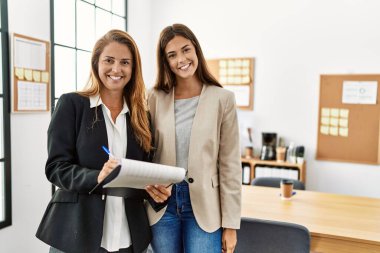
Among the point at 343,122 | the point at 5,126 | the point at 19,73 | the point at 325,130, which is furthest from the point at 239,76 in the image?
the point at 5,126

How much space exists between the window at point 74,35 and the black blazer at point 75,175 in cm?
165

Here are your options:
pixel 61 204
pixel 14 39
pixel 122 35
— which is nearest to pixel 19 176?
pixel 14 39

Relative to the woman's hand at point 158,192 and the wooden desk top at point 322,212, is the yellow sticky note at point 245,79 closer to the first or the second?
the wooden desk top at point 322,212

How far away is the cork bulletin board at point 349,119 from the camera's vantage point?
376 cm

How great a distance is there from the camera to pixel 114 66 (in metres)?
1.37

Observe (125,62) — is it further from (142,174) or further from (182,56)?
→ (142,174)

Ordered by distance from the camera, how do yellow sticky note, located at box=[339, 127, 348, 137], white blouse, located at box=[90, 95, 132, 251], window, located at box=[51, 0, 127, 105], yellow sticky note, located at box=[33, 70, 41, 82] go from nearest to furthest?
white blouse, located at box=[90, 95, 132, 251], yellow sticky note, located at box=[33, 70, 41, 82], window, located at box=[51, 0, 127, 105], yellow sticky note, located at box=[339, 127, 348, 137]

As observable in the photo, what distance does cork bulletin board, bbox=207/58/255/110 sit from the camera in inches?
167

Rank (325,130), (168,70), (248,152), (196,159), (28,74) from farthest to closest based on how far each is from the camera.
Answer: (248,152) → (325,130) → (28,74) → (168,70) → (196,159)

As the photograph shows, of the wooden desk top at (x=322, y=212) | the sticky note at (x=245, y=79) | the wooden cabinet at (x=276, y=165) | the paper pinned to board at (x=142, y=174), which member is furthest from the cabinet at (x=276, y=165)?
the paper pinned to board at (x=142, y=174)

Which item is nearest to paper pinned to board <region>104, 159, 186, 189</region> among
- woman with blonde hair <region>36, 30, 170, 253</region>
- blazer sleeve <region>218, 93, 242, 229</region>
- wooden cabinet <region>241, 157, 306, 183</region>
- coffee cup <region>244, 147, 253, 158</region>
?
woman with blonde hair <region>36, 30, 170, 253</region>

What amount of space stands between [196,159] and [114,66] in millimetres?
501

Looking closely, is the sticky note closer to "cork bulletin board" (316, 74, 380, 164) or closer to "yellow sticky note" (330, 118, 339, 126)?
"cork bulletin board" (316, 74, 380, 164)

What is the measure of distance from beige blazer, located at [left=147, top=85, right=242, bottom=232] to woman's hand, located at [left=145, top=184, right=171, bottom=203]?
128mm
